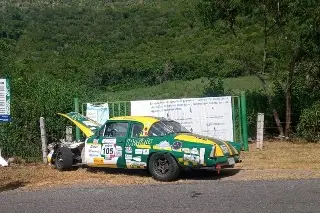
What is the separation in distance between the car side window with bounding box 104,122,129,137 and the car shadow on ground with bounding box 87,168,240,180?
3.34 feet

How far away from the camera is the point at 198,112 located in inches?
621

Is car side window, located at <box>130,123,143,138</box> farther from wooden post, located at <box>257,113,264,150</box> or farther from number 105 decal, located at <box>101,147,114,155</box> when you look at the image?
wooden post, located at <box>257,113,264,150</box>

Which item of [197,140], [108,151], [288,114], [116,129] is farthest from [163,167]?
[288,114]

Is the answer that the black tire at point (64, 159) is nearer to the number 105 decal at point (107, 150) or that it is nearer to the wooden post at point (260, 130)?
the number 105 decal at point (107, 150)

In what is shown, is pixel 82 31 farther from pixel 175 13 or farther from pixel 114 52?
pixel 175 13

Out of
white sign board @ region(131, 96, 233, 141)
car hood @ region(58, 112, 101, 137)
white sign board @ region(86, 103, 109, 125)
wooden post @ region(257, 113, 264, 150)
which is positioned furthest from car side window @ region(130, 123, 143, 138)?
wooden post @ region(257, 113, 264, 150)

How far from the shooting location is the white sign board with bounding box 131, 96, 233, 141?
1568 centimetres

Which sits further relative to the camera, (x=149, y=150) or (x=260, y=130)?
(x=260, y=130)

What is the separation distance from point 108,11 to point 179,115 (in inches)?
1088

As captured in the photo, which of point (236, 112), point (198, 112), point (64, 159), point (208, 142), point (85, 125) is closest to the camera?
point (208, 142)

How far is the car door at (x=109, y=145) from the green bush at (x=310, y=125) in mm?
8240

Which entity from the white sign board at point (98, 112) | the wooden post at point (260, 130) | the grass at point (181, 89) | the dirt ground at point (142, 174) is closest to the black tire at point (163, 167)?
the dirt ground at point (142, 174)

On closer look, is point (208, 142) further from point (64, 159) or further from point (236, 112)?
point (236, 112)

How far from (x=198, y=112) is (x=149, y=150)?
15.3 feet
